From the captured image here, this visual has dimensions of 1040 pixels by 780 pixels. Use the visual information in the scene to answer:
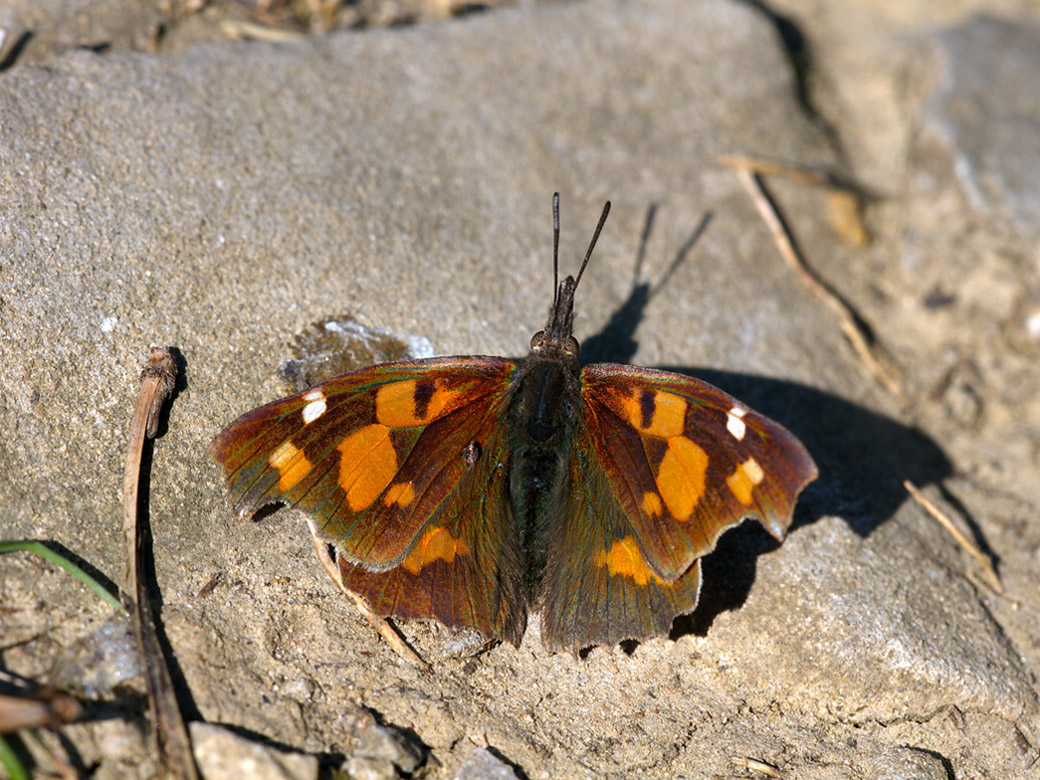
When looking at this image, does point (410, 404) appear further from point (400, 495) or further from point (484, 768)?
point (484, 768)

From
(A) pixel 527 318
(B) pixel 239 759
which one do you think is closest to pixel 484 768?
(B) pixel 239 759

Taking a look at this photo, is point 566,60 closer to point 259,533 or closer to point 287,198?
point 287,198

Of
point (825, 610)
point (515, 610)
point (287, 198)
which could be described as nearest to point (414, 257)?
point (287, 198)

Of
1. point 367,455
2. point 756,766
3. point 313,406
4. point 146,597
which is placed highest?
point 313,406

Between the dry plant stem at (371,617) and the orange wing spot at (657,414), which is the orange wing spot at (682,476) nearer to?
the orange wing spot at (657,414)

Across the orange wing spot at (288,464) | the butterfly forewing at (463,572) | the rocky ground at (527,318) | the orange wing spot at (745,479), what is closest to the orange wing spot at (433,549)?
the butterfly forewing at (463,572)

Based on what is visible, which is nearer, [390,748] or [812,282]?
[390,748]
